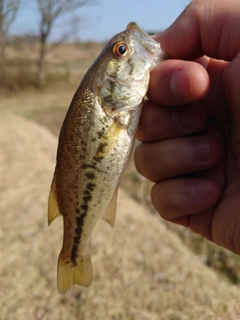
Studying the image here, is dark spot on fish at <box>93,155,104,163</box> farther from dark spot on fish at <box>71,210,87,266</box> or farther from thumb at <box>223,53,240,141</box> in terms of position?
thumb at <box>223,53,240,141</box>

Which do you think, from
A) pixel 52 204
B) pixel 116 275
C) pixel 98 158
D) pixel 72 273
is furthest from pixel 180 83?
pixel 116 275

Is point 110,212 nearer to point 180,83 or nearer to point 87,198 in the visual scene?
point 87,198

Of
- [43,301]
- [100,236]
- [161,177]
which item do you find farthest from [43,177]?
[161,177]

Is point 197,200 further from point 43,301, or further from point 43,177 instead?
point 43,177

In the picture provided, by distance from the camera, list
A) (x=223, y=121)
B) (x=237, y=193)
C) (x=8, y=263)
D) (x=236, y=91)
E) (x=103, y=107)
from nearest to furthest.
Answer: (x=103, y=107), (x=236, y=91), (x=237, y=193), (x=223, y=121), (x=8, y=263)

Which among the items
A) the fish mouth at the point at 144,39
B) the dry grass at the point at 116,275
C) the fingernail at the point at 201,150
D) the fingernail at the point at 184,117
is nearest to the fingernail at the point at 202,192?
the fingernail at the point at 201,150

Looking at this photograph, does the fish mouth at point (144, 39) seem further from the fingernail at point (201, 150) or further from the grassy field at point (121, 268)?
the grassy field at point (121, 268)
